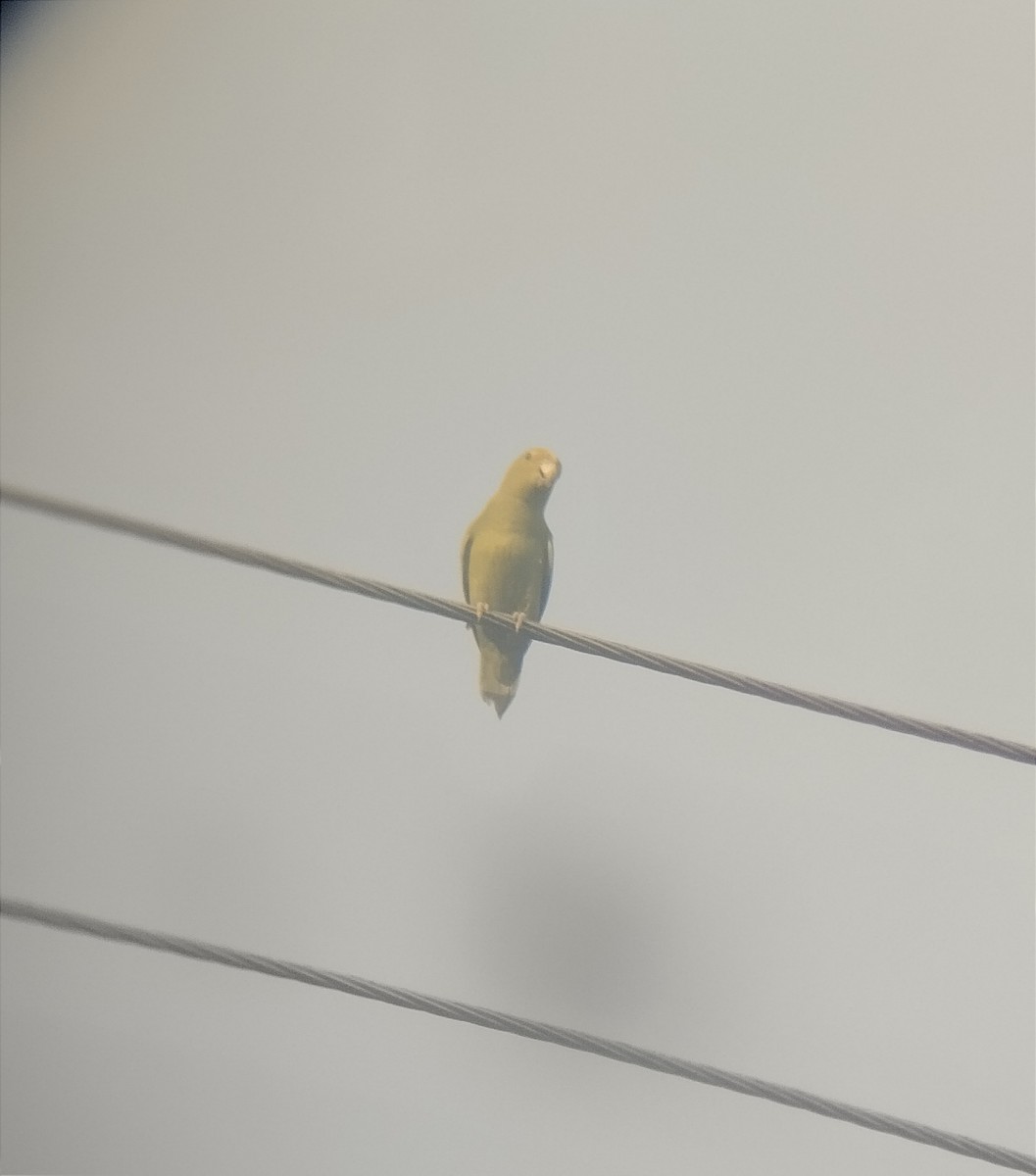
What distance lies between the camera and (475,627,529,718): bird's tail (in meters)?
3.54


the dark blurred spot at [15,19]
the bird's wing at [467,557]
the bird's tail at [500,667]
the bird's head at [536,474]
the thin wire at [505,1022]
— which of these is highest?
the dark blurred spot at [15,19]

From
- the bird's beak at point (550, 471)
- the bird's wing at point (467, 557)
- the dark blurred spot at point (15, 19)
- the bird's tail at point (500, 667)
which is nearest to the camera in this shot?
the dark blurred spot at point (15, 19)

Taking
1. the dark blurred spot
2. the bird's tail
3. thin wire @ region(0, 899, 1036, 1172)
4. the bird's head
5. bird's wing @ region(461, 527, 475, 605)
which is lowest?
thin wire @ region(0, 899, 1036, 1172)

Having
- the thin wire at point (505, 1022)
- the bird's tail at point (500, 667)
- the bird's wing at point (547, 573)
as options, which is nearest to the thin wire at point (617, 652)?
the thin wire at point (505, 1022)

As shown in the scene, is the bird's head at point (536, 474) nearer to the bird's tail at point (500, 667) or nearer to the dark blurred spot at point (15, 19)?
the bird's tail at point (500, 667)

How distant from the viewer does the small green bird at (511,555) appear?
11.8ft

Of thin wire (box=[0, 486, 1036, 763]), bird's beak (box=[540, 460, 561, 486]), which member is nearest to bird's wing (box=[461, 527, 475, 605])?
bird's beak (box=[540, 460, 561, 486])

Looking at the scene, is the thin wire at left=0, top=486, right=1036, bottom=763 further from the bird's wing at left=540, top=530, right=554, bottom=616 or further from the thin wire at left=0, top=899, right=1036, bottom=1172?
the bird's wing at left=540, top=530, right=554, bottom=616

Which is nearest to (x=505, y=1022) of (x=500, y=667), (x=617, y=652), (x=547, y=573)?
(x=617, y=652)

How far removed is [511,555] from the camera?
364 centimetres

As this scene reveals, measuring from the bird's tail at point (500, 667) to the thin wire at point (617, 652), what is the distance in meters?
1.50

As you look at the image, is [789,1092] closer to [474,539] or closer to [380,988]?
[380,988]

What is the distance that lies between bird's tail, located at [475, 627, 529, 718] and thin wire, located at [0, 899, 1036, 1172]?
177cm

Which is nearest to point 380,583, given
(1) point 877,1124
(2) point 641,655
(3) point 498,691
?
(2) point 641,655
